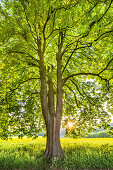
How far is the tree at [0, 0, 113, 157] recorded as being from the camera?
301 inches

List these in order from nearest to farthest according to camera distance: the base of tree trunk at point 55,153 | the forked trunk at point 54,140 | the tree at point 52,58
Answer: the tree at point 52,58
the base of tree trunk at point 55,153
the forked trunk at point 54,140

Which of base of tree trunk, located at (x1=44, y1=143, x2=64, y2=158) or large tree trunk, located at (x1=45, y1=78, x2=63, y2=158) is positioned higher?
large tree trunk, located at (x1=45, y1=78, x2=63, y2=158)

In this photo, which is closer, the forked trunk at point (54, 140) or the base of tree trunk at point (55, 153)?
the base of tree trunk at point (55, 153)

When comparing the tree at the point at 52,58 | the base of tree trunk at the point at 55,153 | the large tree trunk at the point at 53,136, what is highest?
the tree at the point at 52,58

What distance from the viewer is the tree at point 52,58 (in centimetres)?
764

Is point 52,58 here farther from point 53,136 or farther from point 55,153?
point 55,153

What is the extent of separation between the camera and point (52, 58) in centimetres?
1288

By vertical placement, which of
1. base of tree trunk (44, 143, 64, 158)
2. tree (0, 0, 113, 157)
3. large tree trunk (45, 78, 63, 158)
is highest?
tree (0, 0, 113, 157)

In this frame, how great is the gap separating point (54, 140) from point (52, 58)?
731 cm

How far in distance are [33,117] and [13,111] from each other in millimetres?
1834

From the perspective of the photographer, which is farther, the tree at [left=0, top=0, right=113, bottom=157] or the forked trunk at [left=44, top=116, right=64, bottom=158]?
the forked trunk at [left=44, top=116, right=64, bottom=158]

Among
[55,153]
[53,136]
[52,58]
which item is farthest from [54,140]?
[52,58]

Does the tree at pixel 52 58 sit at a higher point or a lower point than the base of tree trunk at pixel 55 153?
higher

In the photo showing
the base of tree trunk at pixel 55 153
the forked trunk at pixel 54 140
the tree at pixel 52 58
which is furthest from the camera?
the forked trunk at pixel 54 140
